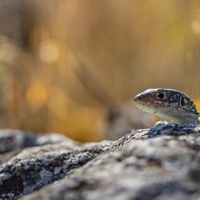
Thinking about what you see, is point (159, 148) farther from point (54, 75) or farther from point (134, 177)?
point (54, 75)

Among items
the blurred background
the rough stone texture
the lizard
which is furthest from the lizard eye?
the blurred background

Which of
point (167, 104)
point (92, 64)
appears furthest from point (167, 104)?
point (92, 64)

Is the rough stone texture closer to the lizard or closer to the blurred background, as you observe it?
the lizard

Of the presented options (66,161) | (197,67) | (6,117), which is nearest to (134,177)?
(66,161)

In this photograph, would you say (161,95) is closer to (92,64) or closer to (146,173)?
(146,173)

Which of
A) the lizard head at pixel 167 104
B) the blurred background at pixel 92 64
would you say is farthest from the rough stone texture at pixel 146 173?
the blurred background at pixel 92 64

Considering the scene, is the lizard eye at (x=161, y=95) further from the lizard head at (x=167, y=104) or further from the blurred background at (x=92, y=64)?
the blurred background at (x=92, y=64)
